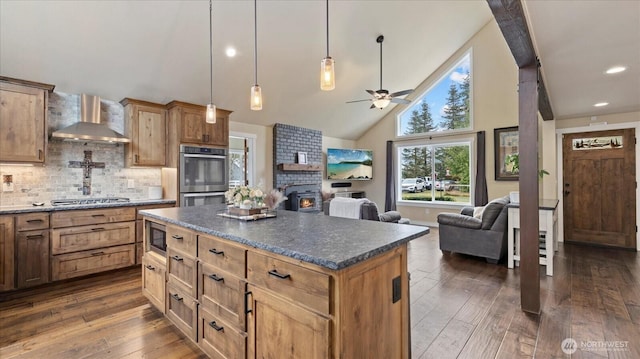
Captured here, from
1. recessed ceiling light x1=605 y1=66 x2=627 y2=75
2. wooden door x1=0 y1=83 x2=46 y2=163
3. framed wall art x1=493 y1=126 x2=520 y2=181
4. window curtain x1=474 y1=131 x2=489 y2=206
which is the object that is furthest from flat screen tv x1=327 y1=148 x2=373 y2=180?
wooden door x1=0 y1=83 x2=46 y2=163

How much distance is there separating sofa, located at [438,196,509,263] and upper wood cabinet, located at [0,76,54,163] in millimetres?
5507

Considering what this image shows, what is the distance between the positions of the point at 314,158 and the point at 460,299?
16.6ft

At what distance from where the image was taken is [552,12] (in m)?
2.27

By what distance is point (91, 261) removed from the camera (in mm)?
3645

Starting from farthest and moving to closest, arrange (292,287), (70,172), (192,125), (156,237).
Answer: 1. (192,125)
2. (70,172)
3. (156,237)
4. (292,287)

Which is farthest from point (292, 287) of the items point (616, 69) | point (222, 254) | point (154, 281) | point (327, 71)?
point (616, 69)

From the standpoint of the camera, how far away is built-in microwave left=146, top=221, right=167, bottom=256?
8.38ft

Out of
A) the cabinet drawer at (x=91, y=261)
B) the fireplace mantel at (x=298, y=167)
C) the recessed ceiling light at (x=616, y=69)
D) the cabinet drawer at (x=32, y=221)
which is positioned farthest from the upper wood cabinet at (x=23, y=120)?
the recessed ceiling light at (x=616, y=69)

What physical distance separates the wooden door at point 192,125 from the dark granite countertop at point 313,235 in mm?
2410

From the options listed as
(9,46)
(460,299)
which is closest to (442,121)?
(460,299)

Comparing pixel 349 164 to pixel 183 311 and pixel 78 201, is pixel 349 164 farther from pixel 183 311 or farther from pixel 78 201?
pixel 183 311

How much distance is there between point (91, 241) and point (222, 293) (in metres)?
2.90

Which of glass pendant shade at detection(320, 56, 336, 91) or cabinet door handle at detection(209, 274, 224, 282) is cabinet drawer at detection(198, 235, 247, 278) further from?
glass pendant shade at detection(320, 56, 336, 91)

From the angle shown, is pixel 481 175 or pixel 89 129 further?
pixel 481 175
